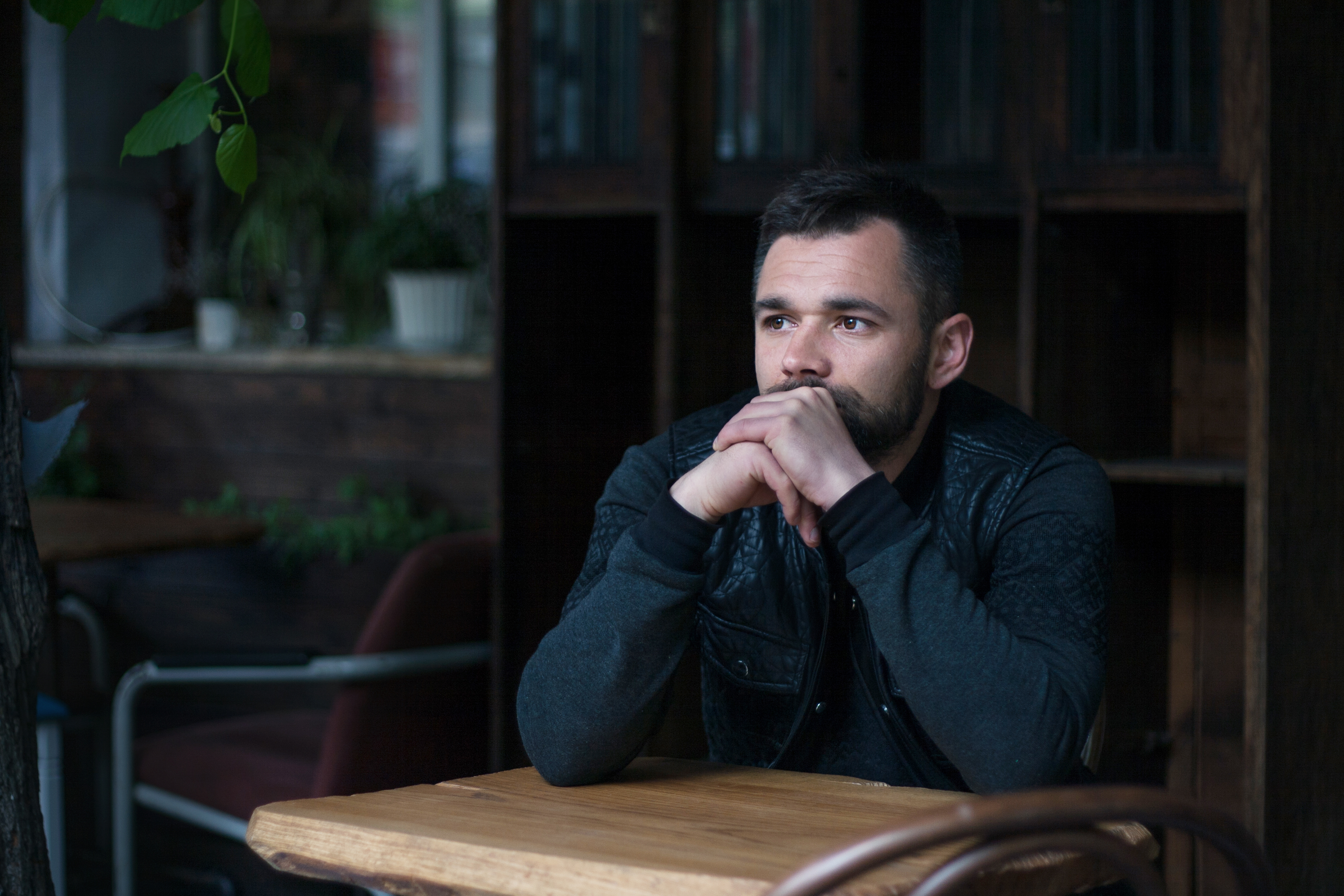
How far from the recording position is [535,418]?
284 centimetres

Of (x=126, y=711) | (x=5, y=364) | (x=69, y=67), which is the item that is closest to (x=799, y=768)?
(x=5, y=364)

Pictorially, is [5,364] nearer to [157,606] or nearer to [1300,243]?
[1300,243]

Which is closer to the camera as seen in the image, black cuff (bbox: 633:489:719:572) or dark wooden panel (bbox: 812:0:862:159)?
black cuff (bbox: 633:489:719:572)

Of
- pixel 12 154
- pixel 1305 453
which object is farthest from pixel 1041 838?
Result: pixel 12 154

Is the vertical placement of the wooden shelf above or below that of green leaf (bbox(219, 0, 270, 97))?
below

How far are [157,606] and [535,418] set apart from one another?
69.1 inches

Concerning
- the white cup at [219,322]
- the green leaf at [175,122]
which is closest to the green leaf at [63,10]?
the green leaf at [175,122]

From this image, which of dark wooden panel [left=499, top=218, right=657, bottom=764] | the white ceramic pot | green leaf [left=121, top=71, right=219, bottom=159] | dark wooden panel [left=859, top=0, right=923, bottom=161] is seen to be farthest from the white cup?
green leaf [left=121, top=71, right=219, bottom=159]

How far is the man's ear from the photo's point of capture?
67.5 inches

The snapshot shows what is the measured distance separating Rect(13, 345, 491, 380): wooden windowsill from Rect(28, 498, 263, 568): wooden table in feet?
1.91

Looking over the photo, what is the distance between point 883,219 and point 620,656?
59cm

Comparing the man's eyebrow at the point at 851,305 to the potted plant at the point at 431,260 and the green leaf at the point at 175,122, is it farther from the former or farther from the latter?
the potted plant at the point at 431,260

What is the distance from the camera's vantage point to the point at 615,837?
1143 mm

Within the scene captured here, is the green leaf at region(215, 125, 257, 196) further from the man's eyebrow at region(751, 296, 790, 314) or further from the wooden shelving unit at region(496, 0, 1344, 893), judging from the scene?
the wooden shelving unit at region(496, 0, 1344, 893)
